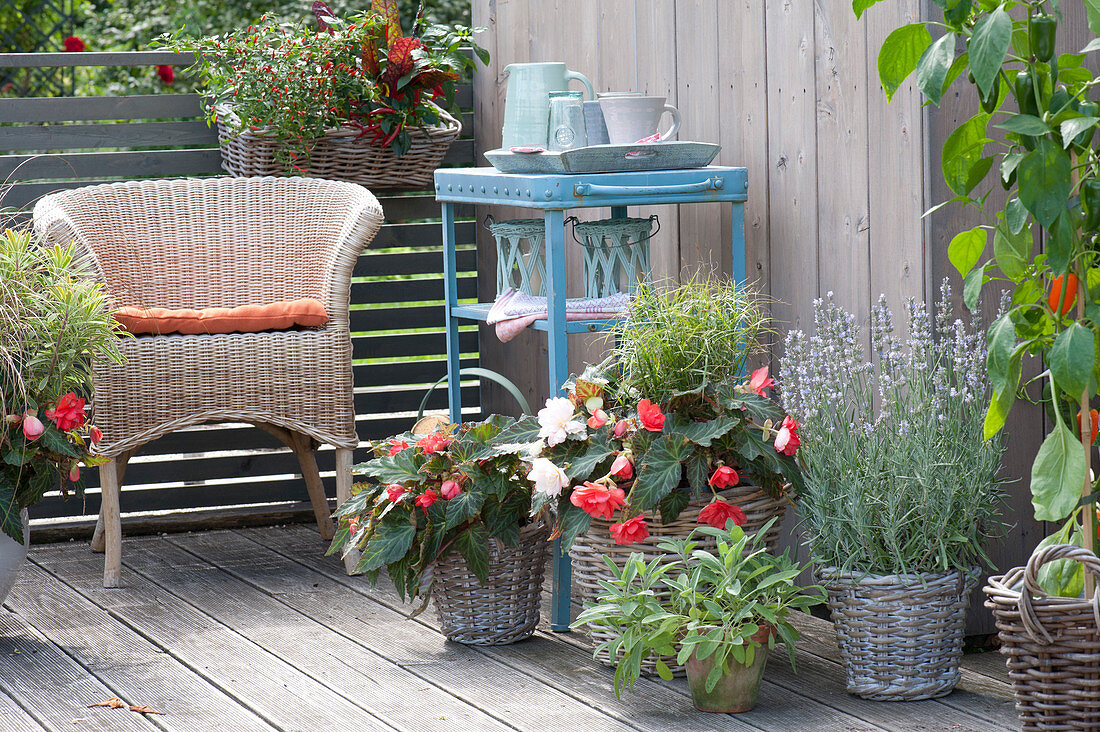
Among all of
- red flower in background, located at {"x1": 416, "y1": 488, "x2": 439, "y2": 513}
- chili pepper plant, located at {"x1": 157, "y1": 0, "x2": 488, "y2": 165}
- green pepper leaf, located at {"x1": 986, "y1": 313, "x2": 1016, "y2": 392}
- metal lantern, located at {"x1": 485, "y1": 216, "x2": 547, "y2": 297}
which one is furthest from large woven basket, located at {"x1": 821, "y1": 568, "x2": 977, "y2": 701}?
chili pepper plant, located at {"x1": 157, "y1": 0, "x2": 488, "y2": 165}

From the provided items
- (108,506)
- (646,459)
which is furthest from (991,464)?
(108,506)

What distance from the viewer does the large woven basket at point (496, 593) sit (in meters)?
2.45

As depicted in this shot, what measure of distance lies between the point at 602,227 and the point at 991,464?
3.10ft

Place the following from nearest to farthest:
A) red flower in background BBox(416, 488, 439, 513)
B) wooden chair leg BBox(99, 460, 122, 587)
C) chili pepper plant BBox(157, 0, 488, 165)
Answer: red flower in background BBox(416, 488, 439, 513), wooden chair leg BBox(99, 460, 122, 587), chili pepper plant BBox(157, 0, 488, 165)

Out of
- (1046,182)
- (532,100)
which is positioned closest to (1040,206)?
→ (1046,182)

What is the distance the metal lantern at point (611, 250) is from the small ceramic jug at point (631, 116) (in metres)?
0.17

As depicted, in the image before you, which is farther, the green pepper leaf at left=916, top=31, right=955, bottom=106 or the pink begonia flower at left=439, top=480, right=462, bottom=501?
the pink begonia flower at left=439, top=480, right=462, bottom=501

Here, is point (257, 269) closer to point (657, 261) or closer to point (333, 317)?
point (333, 317)

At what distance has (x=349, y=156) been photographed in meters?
3.65

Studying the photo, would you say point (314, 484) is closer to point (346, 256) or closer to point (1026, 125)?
point (346, 256)

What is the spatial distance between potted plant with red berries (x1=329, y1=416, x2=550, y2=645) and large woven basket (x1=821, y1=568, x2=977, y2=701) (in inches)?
22.8

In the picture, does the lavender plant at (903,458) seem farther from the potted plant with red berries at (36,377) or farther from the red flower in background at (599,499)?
the potted plant with red berries at (36,377)

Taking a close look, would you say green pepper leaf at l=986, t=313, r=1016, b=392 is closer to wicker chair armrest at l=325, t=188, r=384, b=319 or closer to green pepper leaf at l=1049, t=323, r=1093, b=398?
Result: green pepper leaf at l=1049, t=323, r=1093, b=398

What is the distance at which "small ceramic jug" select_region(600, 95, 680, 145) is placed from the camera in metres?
2.65
